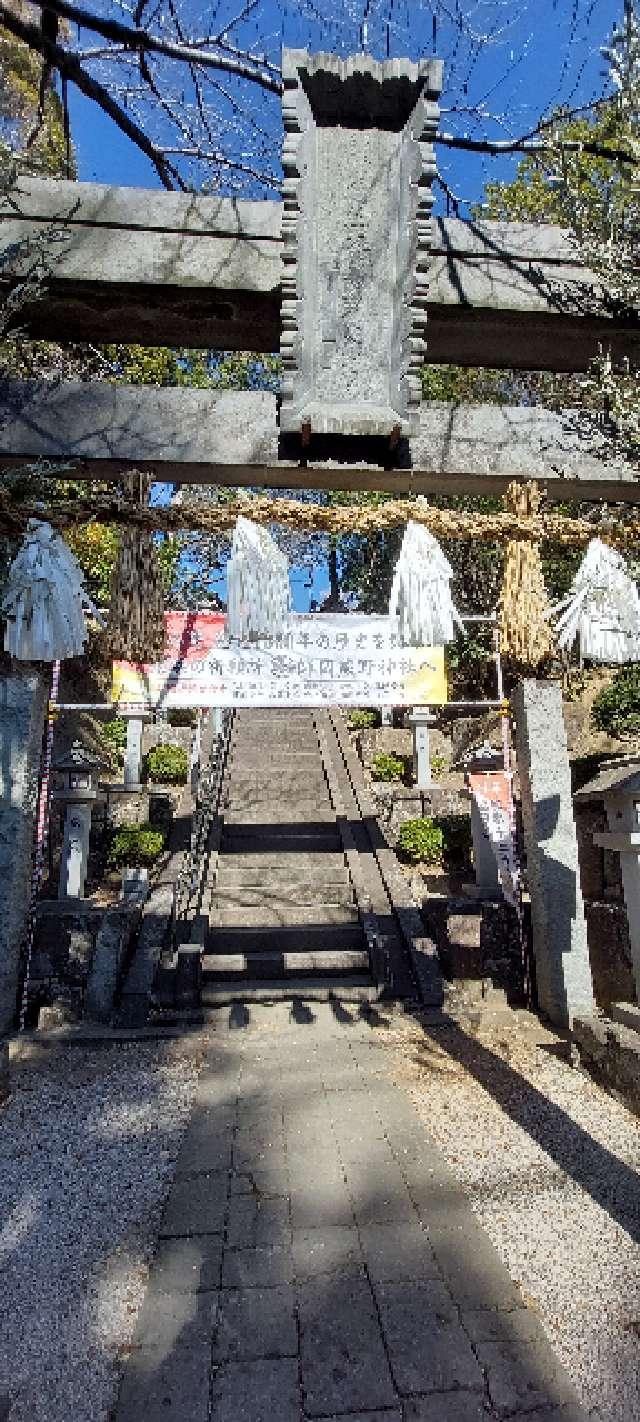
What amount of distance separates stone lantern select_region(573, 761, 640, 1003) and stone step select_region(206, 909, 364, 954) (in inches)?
151

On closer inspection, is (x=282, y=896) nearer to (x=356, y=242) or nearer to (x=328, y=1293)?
(x=328, y=1293)

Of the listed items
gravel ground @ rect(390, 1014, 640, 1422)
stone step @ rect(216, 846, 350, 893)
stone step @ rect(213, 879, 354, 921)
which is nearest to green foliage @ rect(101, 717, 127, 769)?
stone step @ rect(216, 846, 350, 893)

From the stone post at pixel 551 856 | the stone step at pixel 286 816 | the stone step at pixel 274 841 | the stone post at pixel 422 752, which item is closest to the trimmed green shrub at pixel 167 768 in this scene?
the stone step at pixel 286 816

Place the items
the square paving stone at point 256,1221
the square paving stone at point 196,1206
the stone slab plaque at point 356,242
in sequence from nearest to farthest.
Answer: the square paving stone at point 256,1221 → the square paving stone at point 196,1206 → the stone slab plaque at point 356,242

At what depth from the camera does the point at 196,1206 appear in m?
3.57

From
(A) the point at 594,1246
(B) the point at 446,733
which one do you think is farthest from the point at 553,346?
(B) the point at 446,733

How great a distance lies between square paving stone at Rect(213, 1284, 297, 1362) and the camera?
252 centimetres

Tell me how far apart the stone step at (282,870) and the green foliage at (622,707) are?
461cm

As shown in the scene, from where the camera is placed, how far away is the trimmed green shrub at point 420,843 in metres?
13.3

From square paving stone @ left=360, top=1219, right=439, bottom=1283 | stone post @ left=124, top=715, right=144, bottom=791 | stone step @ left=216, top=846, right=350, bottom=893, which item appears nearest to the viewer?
square paving stone @ left=360, top=1219, right=439, bottom=1283

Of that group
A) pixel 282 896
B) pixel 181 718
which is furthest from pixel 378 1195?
pixel 181 718

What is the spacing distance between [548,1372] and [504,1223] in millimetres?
982

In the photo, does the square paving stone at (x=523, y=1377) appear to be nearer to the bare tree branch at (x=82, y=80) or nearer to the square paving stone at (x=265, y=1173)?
the square paving stone at (x=265, y=1173)

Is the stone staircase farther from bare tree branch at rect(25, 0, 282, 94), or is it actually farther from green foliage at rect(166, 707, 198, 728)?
bare tree branch at rect(25, 0, 282, 94)
